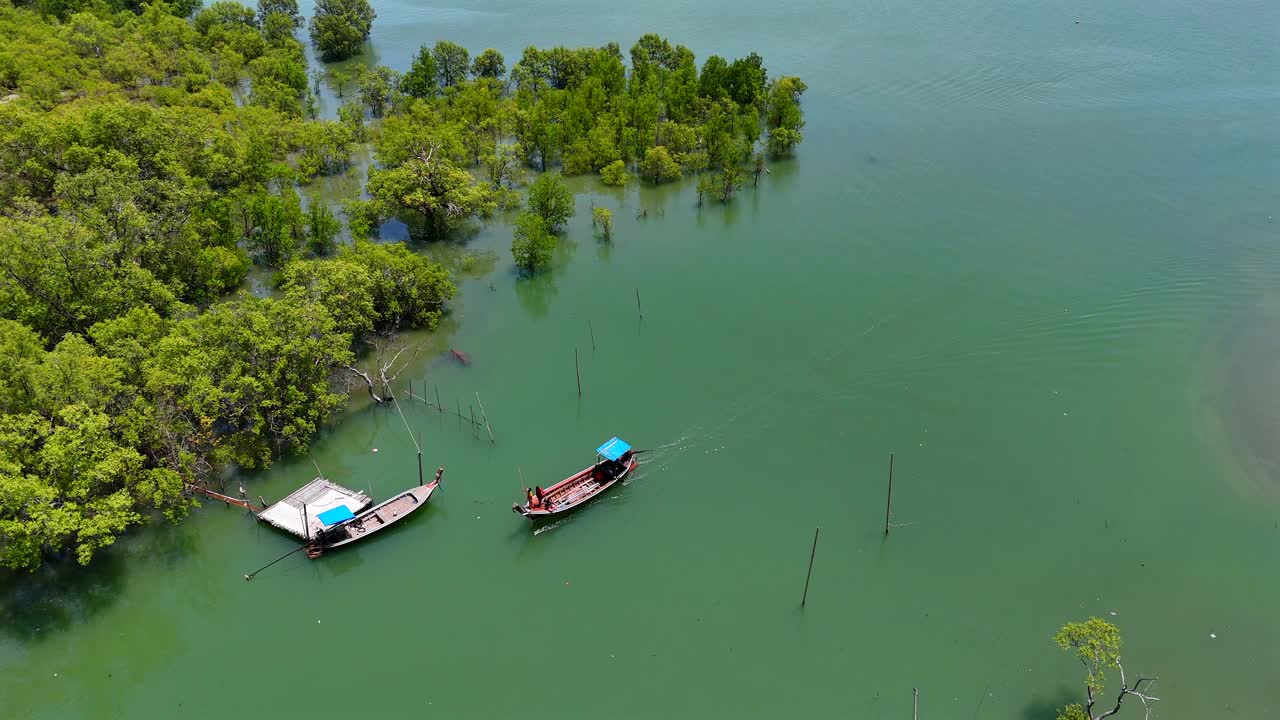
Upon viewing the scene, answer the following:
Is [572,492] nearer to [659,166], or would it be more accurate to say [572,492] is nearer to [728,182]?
[728,182]

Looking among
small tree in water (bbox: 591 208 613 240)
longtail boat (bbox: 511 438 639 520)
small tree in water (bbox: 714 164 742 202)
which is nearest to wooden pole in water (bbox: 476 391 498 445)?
longtail boat (bbox: 511 438 639 520)

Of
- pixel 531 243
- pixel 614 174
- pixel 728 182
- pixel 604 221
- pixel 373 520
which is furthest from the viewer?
pixel 614 174

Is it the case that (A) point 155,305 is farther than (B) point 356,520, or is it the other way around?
(A) point 155,305

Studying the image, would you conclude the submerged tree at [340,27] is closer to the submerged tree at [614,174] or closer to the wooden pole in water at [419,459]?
the submerged tree at [614,174]

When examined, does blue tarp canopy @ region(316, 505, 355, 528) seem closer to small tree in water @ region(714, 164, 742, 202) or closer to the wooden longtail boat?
the wooden longtail boat

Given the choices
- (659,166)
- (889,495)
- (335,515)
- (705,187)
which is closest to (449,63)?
(659,166)

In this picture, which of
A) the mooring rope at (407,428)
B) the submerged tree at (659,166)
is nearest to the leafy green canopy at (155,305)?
the mooring rope at (407,428)
